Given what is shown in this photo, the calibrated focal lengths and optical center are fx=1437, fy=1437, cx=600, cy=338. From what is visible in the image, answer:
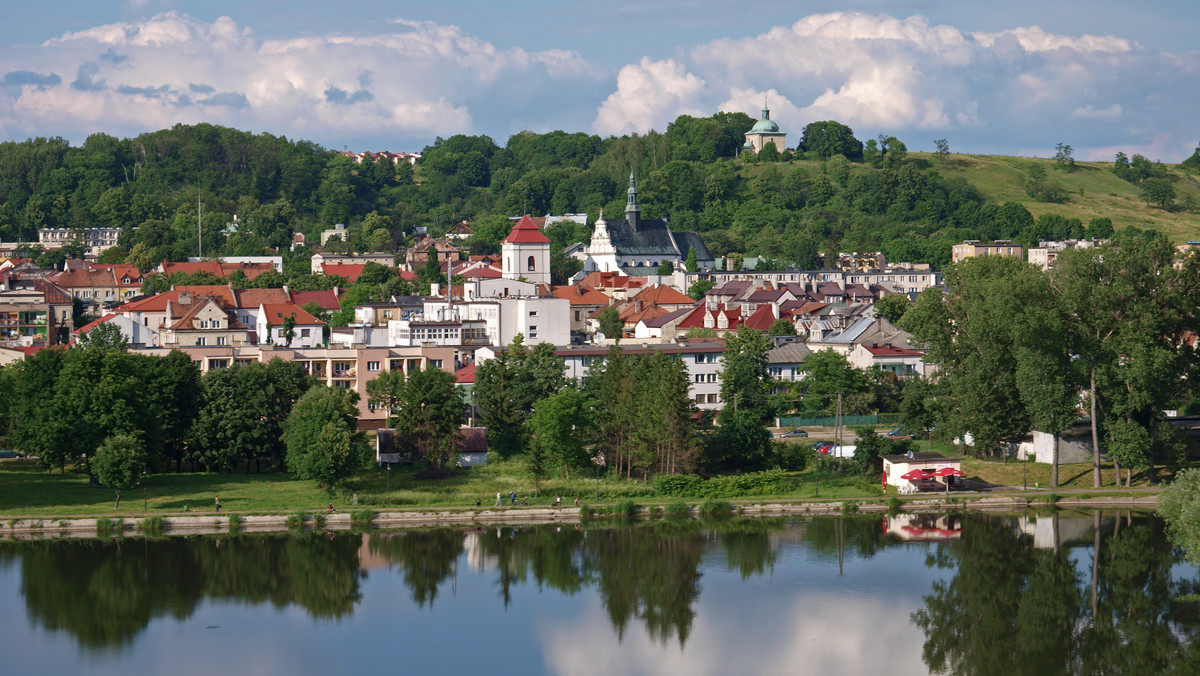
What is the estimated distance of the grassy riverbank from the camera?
3491cm

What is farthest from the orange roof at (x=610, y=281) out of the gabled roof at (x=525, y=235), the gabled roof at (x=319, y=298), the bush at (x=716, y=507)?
the bush at (x=716, y=507)

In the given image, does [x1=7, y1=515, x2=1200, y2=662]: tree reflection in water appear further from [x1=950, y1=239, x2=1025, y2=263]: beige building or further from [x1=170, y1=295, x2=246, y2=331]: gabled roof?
[x1=950, y1=239, x2=1025, y2=263]: beige building

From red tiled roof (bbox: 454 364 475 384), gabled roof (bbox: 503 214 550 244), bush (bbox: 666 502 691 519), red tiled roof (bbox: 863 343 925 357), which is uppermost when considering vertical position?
gabled roof (bbox: 503 214 550 244)

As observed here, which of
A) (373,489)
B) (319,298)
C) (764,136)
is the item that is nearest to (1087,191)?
(764,136)

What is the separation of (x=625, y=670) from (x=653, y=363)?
1654 cm

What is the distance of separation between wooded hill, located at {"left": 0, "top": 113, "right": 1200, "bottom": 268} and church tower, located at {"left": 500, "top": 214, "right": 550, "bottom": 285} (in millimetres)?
19902

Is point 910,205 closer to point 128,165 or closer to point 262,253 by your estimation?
point 262,253

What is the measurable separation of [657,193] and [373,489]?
267ft

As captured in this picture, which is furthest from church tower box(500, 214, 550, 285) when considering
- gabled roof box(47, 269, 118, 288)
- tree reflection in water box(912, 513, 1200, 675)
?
tree reflection in water box(912, 513, 1200, 675)

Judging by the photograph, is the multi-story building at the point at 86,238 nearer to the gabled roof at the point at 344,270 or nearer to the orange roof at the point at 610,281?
the gabled roof at the point at 344,270

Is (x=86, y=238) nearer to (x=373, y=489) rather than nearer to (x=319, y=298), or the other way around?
(x=319, y=298)

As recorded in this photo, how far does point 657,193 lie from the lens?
11600cm

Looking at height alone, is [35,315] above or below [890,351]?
above

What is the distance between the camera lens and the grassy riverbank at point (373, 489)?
115 feet
